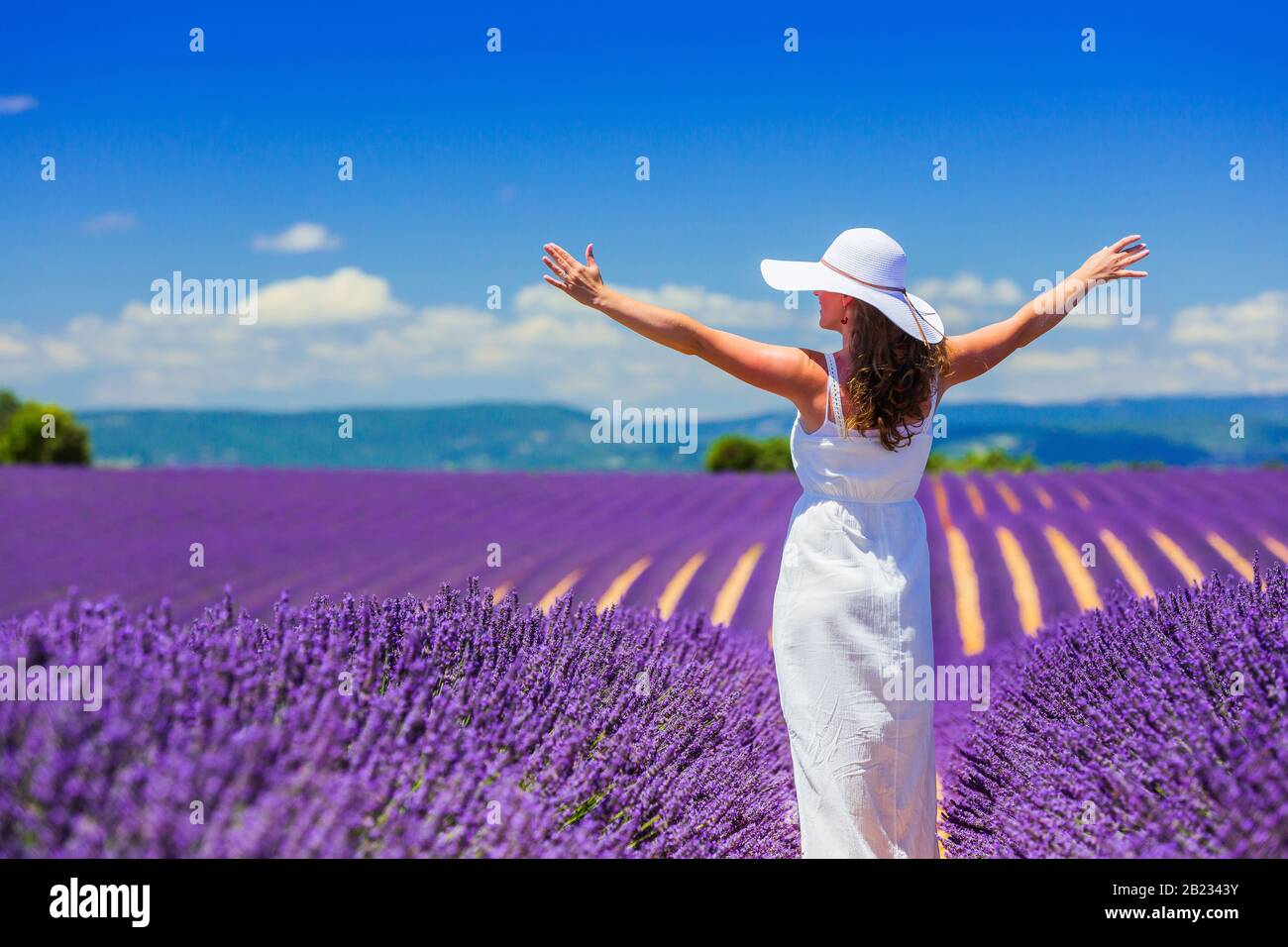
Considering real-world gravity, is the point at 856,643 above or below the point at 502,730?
above

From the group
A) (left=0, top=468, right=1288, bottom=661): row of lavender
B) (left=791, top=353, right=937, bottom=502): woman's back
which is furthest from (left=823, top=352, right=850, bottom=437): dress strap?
(left=0, top=468, right=1288, bottom=661): row of lavender

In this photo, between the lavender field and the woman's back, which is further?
the woman's back

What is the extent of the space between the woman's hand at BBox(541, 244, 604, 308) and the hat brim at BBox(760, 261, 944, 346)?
0.50 m

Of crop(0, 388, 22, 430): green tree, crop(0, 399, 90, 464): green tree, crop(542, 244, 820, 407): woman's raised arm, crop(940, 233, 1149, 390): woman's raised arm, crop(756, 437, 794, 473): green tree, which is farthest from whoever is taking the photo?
crop(0, 388, 22, 430): green tree

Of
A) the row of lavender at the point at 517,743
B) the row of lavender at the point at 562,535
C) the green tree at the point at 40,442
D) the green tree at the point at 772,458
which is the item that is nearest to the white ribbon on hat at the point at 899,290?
the row of lavender at the point at 517,743

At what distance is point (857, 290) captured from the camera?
9.45 ft

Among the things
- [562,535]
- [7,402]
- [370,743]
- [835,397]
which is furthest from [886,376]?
[7,402]

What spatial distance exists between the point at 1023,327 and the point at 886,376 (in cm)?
60

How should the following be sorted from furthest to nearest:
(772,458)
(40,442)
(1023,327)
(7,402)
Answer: (7,402)
(772,458)
(40,442)
(1023,327)

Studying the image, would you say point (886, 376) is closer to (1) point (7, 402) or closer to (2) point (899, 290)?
(2) point (899, 290)

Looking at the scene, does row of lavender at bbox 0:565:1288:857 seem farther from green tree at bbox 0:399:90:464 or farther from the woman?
green tree at bbox 0:399:90:464

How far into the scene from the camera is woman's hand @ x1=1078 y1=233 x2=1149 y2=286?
338 centimetres
